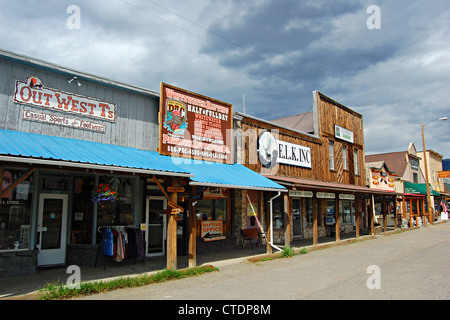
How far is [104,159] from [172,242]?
2.73 meters

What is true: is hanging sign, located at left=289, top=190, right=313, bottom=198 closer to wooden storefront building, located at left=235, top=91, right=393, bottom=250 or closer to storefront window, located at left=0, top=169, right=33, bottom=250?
wooden storefront building, located at left=235, top=91, right=393, bottom=250

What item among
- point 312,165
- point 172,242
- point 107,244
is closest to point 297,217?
point 312,165

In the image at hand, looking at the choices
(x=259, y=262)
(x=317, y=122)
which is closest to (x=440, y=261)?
(x=259, y=262)

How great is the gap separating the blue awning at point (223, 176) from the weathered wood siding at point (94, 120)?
1.59 meters

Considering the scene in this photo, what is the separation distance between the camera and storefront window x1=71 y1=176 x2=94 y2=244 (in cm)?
1005

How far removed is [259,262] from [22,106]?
26.2 ft

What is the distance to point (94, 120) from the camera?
9984mm

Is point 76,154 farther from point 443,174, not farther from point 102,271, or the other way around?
point 443,174

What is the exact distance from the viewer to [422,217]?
98.1ft

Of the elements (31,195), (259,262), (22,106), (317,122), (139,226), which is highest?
(317,122)

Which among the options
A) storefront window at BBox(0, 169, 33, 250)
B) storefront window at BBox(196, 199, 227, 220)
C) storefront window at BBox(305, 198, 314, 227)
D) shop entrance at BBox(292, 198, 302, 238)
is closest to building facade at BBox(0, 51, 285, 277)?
storefront window at BBox(0, 169, 33, 250)

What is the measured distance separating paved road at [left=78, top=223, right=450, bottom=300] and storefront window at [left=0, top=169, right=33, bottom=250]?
3374 mm
